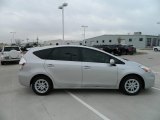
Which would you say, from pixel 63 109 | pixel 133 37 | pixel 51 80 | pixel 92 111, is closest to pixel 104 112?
pixel 92 111

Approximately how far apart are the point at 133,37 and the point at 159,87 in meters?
78.4

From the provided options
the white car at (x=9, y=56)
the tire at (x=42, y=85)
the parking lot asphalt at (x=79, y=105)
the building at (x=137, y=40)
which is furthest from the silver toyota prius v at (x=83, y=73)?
the building at (x=137, y=40)

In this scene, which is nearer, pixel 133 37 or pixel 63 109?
pixel 63 109

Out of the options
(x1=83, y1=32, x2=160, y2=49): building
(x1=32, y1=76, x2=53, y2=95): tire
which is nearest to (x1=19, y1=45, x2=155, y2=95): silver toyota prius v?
(x1=32, y1=76, x2=53, y2=95): tire

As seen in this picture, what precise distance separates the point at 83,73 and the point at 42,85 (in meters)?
1.37

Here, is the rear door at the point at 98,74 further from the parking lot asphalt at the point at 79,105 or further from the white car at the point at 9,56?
the white car at the point at 9,56

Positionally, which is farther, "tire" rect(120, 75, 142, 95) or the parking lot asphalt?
"tire" rect(120, 75, 142, 95)

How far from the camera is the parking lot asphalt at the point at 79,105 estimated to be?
516cm

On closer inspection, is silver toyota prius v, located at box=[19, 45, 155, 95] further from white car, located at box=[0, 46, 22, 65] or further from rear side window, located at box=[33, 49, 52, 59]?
white car, located at box=[0, 46, 22, 65]

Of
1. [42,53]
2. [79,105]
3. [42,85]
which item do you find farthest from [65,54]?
[79,105]

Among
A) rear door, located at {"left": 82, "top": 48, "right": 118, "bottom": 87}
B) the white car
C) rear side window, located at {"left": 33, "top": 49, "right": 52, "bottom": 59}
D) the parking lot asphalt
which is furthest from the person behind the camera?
the white car

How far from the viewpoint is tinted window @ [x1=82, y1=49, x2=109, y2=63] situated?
7086 mm

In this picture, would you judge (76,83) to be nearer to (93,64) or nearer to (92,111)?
(93,64)

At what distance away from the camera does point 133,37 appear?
8412 cm
